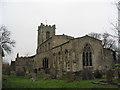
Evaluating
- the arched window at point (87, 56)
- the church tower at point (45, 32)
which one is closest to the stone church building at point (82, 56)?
the arched window at point (87, 56)

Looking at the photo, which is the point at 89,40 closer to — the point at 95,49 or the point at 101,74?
the point at 95,49

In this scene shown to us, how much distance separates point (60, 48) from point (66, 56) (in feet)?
9.73

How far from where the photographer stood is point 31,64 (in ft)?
124

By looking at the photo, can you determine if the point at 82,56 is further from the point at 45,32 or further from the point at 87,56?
the point at 45,32

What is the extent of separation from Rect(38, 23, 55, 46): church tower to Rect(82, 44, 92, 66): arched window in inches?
860

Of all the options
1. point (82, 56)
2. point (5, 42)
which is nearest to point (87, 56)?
point (82, 56)

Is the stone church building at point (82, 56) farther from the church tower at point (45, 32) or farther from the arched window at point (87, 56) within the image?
the church tower at point (45, 32)

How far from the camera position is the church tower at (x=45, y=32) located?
45.1m

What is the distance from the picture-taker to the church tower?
45.1m

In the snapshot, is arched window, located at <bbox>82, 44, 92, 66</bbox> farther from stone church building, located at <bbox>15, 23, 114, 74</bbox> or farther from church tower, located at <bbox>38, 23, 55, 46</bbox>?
church tower, located at <bbox>38, 23, 55, 46</bbox>

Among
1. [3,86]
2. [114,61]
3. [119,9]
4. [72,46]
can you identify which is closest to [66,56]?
[72,46]

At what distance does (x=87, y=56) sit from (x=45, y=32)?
917 inches

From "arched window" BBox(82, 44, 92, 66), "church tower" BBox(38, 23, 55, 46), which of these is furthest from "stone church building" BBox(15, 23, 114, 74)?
"church tower" BBox(38, 23, 55, 46)

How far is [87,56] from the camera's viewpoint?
24.7 metres
